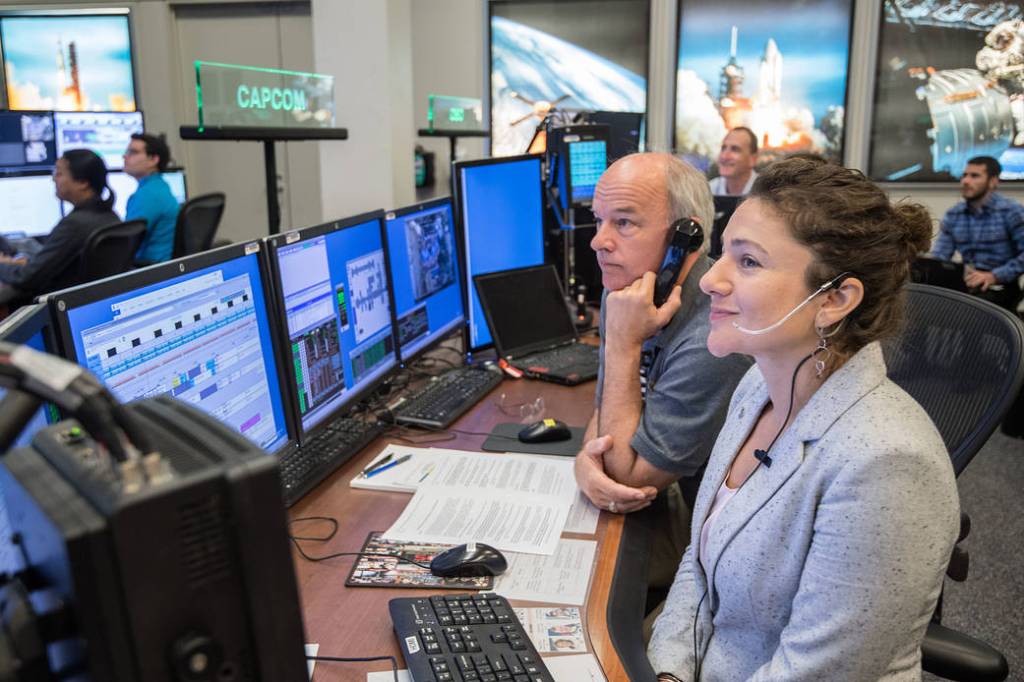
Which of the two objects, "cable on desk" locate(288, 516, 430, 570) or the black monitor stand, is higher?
the black monitor stand

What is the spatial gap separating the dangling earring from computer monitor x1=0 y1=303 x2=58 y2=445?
0.97 m

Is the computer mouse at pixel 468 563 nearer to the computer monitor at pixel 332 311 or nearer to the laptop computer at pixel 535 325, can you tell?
the computer monitor at pixel 332 311

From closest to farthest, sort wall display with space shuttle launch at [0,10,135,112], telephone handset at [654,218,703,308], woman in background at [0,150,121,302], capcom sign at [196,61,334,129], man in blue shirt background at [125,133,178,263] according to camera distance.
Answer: telephone handset at [654,218,703,308] < capcom sign at [196,61,334,129] < woman in background at [0,150,121,302] < man in blue shirt background at [125,133,178,263] < wall display with space shuttle launch at [0,10,135,112]

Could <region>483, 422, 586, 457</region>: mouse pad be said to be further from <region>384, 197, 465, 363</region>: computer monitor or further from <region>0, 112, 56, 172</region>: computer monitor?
<region>0, 112, 56, 172</region>: computer monitor

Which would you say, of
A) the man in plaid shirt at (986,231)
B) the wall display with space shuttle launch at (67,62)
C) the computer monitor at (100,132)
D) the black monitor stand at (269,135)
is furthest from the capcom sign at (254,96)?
the wall display with space shuttle launch at (67,62)

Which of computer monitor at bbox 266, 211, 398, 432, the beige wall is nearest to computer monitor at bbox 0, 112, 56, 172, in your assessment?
the beige wall

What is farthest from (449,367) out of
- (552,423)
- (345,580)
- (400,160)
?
(400,160)

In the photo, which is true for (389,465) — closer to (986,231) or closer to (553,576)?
(553,576)

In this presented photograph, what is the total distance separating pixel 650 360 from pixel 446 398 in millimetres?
531

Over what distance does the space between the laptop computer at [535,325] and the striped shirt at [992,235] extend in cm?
359

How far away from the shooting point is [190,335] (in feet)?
4.03

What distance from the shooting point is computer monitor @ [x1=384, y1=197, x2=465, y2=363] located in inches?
81.8

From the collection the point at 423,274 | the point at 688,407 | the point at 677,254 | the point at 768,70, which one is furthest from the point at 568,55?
the point at 688,407

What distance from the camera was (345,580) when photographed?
4.03ft
